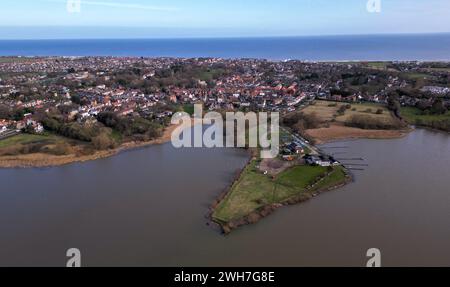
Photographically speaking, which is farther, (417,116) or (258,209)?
(417,116)

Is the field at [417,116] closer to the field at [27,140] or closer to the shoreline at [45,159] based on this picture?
the shoreline at [45,159]

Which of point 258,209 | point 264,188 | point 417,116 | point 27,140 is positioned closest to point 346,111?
point 417,116

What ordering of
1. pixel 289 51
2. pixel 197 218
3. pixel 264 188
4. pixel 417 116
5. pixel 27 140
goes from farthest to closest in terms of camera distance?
pixel 289 51 → pixel 417 116 → pixel 27 140 → pixel 264 188 → pixel 197 218

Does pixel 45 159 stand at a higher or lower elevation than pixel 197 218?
higher

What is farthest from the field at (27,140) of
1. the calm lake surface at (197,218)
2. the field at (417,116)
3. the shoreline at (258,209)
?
the field at (417,116)

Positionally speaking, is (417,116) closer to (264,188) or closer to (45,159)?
(264,188)

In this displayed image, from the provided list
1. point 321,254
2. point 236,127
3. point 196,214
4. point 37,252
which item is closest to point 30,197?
point 37,252

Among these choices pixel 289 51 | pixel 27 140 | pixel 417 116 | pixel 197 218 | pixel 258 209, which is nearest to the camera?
pixel 197 218

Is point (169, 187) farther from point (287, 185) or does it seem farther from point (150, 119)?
point (150, 119)
